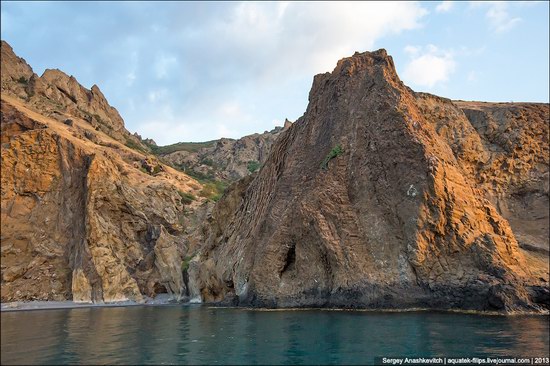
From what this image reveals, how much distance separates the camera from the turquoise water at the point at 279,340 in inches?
692

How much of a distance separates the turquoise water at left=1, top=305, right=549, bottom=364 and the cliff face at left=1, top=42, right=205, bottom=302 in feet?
101

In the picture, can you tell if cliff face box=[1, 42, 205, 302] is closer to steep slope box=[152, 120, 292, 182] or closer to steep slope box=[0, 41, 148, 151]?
steep slope box=[0, 41, 148, 151]

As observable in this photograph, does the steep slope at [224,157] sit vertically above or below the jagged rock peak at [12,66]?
below

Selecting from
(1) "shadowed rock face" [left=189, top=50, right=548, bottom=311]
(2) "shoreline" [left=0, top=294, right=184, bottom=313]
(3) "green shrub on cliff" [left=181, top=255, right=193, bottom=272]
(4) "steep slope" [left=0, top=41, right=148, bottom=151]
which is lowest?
(2) "shoreline" [left=0, top=294, right=184, bottom=313]

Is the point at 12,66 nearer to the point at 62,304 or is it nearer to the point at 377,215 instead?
the point at 62,304

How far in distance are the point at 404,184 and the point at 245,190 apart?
1317 inches

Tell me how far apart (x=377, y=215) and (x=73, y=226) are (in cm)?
4500

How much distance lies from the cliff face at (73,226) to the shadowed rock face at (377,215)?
1216cm

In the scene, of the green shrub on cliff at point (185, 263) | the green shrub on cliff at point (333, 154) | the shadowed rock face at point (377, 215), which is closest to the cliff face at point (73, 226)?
the green shrub on cliff at point (185, 263)

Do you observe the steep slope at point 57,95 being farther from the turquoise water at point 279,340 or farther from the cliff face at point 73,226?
the turquoise water at point 279,340

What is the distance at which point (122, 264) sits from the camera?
6234 cm

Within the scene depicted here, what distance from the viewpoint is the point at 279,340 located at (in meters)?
22.1

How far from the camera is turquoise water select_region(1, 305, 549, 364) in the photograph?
17578 millimetres

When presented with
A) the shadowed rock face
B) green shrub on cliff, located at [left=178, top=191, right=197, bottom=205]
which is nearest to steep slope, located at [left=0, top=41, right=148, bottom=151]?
green shrub on cliff, located at [left=178, top=191, right=197, bottom=205]
